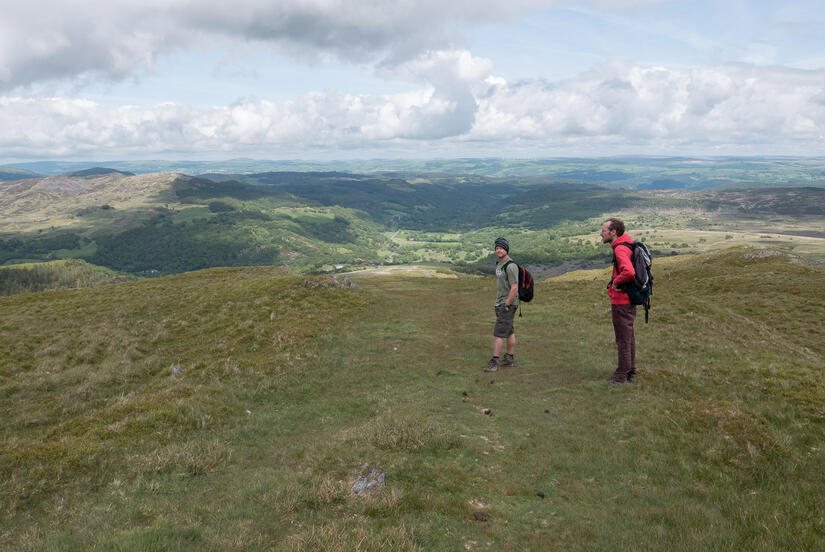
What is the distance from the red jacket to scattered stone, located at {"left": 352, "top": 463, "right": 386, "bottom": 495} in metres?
10.2

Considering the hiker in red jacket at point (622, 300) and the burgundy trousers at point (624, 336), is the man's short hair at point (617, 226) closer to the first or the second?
the hiker in red jacket at point (622, 300)

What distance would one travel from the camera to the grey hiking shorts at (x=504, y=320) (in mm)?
18422

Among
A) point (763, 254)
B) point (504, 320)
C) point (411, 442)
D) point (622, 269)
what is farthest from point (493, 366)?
point (763, 254)

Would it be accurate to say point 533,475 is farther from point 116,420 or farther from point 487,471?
point 116,420

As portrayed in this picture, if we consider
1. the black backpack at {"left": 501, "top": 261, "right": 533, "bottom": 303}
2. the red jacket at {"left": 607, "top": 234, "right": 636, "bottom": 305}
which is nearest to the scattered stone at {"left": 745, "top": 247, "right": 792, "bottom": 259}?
the black backpack at {"left": 501, "top": 261, "right": 533, "bottom": 303}

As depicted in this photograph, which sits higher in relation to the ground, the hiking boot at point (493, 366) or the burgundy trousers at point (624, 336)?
the burgundy trousers at point (624, 336)

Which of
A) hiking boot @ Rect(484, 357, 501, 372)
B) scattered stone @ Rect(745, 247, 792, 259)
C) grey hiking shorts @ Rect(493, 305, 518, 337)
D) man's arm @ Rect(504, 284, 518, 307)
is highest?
man's arm @ Rect(504, 284, 518, 307)

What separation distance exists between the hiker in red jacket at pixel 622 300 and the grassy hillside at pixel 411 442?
2.85 feet

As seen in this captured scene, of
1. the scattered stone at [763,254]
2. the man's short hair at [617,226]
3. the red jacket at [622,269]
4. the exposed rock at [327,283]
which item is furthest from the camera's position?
the scattered stone at [763,254]

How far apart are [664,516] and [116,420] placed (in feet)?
53.7

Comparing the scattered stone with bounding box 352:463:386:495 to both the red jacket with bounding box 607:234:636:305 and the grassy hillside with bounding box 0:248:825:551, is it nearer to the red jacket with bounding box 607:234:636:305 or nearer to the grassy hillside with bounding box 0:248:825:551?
the grassy hillside with bounding box 0:248:825:551

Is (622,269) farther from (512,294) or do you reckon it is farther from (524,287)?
(512,294)

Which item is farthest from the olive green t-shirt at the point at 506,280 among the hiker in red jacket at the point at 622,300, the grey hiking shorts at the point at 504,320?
the hiker in red jacket at the point at 622,300

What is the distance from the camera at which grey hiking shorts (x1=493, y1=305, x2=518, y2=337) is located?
18.4 m
